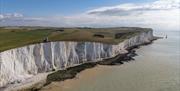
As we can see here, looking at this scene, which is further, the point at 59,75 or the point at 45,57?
the point at 45,57

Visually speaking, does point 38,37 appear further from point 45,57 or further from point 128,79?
point 128,79

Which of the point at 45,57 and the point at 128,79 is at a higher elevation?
the point at 45,57

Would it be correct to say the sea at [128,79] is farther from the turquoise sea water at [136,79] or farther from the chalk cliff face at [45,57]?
the chalk cliff face at [45,57]

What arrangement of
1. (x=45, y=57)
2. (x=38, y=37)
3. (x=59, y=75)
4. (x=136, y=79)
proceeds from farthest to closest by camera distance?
(x=38, y=37) < (x=45, y=57) < (x=59, y=75) < (x=136, y=79)

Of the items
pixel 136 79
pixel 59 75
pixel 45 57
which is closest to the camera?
pixel 136 79

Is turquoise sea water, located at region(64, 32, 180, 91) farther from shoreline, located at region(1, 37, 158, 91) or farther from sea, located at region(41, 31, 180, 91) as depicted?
shoreline, located at region(1, 37, 158, 91)

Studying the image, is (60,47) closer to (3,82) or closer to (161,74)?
(3,82)

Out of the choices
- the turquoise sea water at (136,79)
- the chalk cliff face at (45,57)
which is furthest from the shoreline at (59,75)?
the turquoise sea water at (136,79)

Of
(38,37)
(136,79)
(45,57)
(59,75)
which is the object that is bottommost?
(136,79)

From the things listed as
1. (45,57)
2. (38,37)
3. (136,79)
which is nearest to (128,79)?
(136,79)

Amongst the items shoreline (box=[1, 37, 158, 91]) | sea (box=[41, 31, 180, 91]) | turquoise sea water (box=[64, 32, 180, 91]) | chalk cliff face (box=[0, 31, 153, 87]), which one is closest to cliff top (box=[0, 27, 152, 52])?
chalk cliff face (box=[0, 31, 153, 87])
